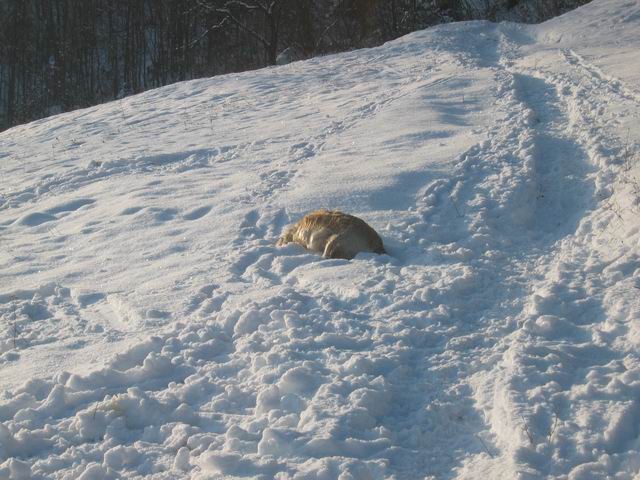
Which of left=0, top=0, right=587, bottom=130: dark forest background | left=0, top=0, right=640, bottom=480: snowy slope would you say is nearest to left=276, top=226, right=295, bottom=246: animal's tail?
left=0, top=0, right=640, bottom=480: snowy slope

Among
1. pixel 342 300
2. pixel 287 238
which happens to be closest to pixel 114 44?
pixel 287 238

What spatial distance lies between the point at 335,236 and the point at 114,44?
3656 cm

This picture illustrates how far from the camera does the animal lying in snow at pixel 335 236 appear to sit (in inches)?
258

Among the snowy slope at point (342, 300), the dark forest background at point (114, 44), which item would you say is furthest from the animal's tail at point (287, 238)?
the dark forest background at point (114, 44)

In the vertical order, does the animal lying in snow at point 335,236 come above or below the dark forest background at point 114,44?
below

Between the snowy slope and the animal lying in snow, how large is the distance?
6.2 inches

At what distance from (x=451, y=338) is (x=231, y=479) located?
79.1 inches

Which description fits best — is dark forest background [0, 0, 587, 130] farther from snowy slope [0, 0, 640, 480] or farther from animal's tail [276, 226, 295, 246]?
animal's tail [276, 226, 295, 246]

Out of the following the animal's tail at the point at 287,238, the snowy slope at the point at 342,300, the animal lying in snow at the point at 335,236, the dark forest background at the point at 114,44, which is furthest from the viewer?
the dark forest background at the point at 114,44

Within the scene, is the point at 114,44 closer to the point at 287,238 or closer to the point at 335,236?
the point at 287,238

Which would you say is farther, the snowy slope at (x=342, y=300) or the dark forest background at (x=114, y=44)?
the dark forest background at (x=114, y=44)

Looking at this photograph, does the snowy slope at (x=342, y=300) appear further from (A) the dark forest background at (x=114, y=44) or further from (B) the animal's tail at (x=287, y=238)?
(A) the dark forest background at (x=114, y=44)

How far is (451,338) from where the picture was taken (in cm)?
493

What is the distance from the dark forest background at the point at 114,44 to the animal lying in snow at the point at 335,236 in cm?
2516
